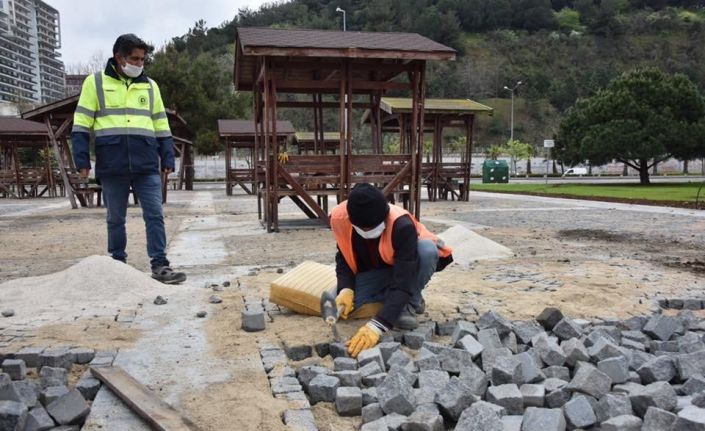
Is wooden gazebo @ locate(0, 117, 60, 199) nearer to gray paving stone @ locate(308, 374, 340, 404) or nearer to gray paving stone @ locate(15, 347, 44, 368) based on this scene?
gray paving stone @ locate(15, 347, 44, 368)

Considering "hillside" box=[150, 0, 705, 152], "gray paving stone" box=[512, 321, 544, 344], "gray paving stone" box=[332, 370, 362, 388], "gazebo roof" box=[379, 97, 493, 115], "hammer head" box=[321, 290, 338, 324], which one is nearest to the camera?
"gray paving stone" box=[332, 370, 362, 388]

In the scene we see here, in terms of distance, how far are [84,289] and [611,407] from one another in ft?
13.3

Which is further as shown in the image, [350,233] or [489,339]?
[350,233]

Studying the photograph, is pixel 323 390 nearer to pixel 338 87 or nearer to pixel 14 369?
pixel 14 369

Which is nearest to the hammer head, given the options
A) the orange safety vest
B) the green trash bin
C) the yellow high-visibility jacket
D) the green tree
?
the orange safety vest

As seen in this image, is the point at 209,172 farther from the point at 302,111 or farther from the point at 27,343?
the point at 27,343

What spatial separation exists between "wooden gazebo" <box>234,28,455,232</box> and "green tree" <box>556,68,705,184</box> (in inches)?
827

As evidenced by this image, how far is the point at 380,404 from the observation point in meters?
2.82

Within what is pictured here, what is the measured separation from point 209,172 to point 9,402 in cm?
5167

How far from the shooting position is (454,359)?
3.33 m

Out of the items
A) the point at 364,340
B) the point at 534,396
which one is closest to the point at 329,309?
the point at 364,340

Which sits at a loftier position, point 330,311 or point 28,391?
point 330,311

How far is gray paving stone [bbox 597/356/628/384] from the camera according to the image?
310 centimetres

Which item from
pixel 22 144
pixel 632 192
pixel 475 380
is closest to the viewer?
pixel 475 380
